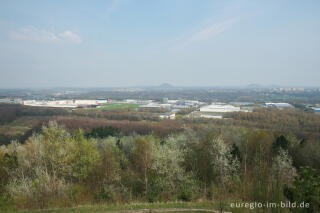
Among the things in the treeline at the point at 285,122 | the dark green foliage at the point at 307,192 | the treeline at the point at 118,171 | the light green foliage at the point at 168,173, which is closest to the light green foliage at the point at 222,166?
the treeline at the point at 118,171

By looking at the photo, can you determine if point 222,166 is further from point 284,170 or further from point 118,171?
point 118,171

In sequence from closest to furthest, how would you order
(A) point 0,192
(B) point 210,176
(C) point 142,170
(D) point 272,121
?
(A) point 0,192
(B) point 210,176
(C) point 142,170
(D) point 272,121

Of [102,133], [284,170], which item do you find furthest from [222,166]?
[102,133]

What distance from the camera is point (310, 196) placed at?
5.45 m

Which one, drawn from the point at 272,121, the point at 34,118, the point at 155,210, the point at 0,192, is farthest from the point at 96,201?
the point at 34,118

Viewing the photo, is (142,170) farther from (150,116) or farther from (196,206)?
(150,116)

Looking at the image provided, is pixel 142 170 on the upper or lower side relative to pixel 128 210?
lower

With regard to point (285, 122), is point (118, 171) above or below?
below

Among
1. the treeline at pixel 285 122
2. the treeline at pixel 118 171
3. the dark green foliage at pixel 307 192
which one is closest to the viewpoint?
the dark green foliage at pixel 307 192

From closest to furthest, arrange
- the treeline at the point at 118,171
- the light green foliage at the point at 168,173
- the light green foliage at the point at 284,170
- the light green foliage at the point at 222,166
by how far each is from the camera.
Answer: the light green foliage at the point at 284,170 < the treeline at the point at 118,171 < the light green foliage at the point at 168,173 < the light green foliage at the point at 222,166

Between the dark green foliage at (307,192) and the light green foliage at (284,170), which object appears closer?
the dark green foliage at (307,192)

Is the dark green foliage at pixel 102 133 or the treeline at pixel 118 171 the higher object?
the treeline at pixel 118 171

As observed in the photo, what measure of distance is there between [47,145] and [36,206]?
5.93m

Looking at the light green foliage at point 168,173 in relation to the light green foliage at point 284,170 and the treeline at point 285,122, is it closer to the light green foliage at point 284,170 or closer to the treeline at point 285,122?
the light green foliage at point 284,170
